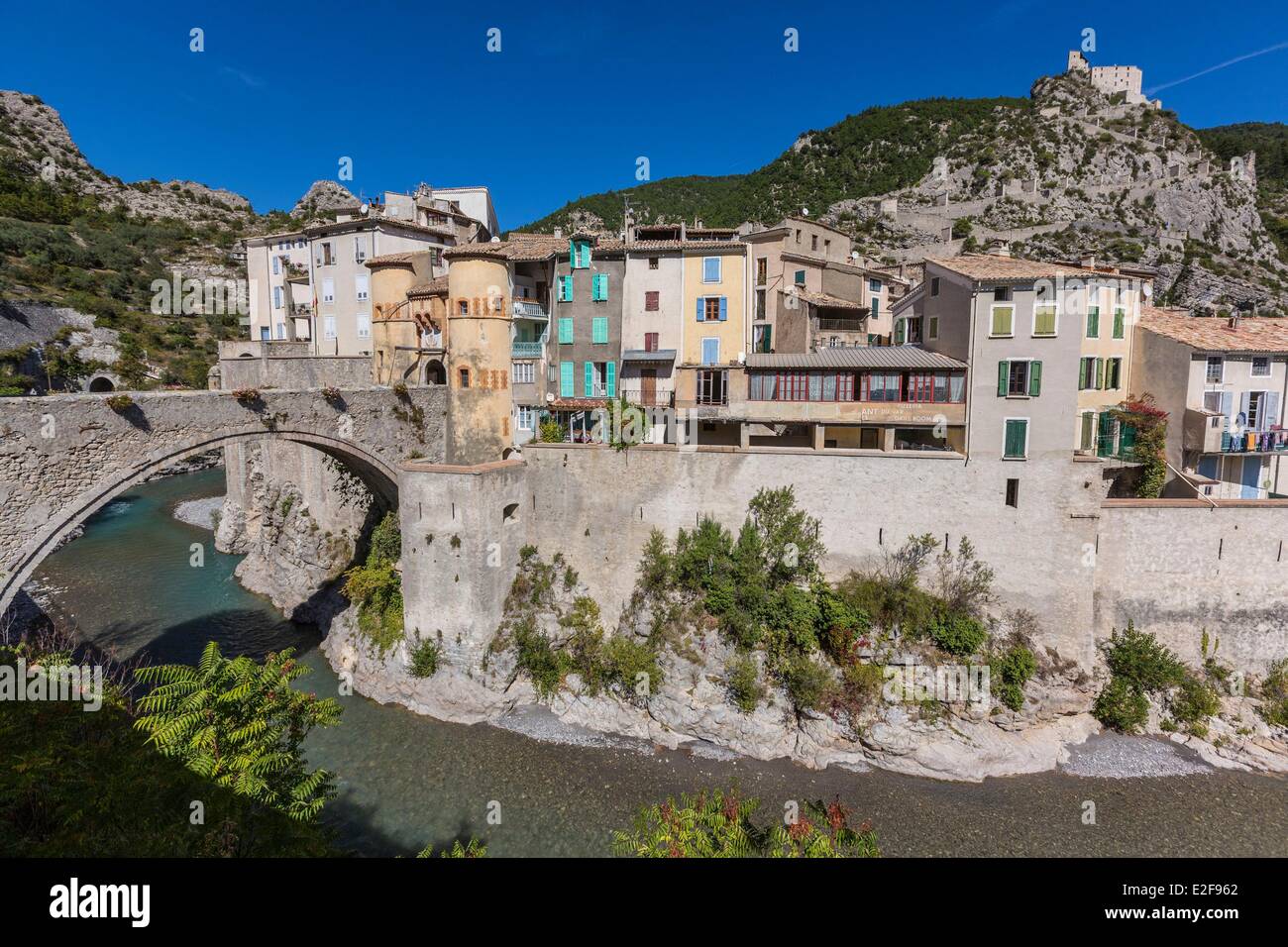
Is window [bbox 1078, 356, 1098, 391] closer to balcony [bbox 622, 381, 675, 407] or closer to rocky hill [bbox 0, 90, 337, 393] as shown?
balcony [bbox 622, 381, 675, 407]

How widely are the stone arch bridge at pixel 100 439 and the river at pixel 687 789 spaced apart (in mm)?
10962

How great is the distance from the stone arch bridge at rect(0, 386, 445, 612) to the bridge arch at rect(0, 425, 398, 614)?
0.03m

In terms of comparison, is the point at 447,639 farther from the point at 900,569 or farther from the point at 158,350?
the point at 158,350

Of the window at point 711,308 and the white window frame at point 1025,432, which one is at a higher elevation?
the window at point 711,308

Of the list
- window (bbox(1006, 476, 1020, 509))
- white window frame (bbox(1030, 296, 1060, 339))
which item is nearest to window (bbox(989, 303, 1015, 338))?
white window frame (bbox(1030, 296, 1060, 339))

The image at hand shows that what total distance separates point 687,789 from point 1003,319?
2036cm

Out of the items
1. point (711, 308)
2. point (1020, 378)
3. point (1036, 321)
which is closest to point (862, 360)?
point (1020, 378)

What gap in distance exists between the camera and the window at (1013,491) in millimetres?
21953

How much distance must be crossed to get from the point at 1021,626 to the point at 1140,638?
4.53 meters

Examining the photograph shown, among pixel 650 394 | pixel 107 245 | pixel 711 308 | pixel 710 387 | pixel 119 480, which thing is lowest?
pixel 119 480

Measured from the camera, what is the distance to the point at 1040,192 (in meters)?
80.6

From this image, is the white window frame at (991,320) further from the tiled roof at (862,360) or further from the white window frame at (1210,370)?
the white window frame at (1210,370)

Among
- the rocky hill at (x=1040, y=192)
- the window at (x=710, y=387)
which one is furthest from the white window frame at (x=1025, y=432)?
the rocky hill at (x=1040, y=192)

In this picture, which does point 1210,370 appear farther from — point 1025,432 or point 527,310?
point 527,310
